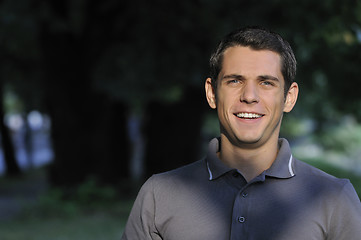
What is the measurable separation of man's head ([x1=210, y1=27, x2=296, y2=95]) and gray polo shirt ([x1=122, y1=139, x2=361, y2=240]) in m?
0.34

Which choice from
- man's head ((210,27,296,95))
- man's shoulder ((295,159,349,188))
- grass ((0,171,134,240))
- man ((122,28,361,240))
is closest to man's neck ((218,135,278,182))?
man ((122,28,361,240))

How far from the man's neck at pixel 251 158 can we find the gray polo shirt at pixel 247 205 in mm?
57

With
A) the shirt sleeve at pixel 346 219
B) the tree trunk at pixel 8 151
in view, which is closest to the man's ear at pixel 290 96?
the shirt sleeve at pixel 346 219

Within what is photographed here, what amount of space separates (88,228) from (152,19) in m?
4.42

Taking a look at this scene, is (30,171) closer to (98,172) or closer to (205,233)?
(98,172)

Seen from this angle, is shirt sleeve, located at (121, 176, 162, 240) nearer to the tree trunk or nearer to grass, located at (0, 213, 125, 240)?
grass, located at (0, 213, 125, 240)

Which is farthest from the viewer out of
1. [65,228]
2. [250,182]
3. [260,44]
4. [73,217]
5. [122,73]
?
[73,217]

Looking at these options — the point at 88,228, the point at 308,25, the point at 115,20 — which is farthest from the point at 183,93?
the point at 308,25

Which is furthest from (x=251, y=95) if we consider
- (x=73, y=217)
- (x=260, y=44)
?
(x=73, y=217)

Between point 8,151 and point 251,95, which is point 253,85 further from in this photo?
point 8,151

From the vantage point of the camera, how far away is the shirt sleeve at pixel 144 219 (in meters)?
2.24

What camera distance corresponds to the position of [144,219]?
7.34 feet

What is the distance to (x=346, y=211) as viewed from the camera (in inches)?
79.7

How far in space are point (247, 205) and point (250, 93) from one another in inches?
18.2
